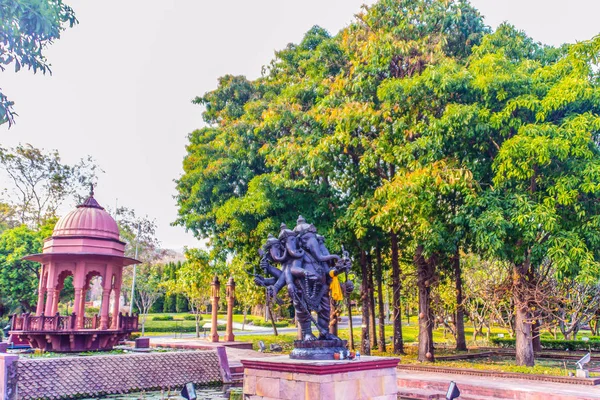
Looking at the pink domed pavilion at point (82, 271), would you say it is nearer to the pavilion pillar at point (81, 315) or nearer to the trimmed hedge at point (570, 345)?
the pavilion pillar at point (81, 315)

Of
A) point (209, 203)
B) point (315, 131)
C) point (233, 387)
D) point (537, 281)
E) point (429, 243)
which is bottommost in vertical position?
point (233, 387)

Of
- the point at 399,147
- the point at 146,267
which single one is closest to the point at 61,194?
the point at 146,267

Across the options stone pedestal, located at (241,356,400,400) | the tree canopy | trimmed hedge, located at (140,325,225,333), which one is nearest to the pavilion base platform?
the tree canopy

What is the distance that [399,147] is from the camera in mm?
16219

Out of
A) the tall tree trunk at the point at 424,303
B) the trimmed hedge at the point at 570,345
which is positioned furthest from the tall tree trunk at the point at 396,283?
the trimmed hedge at the point at 570,345

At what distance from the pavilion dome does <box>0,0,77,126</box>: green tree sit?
32.7 feet

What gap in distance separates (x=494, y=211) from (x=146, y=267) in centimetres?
3505

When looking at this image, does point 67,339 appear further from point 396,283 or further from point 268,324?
point 268,324

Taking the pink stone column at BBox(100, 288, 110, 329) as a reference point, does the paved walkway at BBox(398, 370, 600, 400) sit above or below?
below

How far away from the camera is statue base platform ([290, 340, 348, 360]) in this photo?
8961 mm

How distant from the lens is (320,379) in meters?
7.75

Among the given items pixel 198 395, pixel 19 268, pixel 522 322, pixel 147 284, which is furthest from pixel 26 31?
pixel 147 284

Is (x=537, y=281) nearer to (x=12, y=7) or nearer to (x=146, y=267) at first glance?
(x=12, y=7)

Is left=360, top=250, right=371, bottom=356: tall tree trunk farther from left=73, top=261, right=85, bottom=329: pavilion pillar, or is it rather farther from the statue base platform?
the statue base platform
